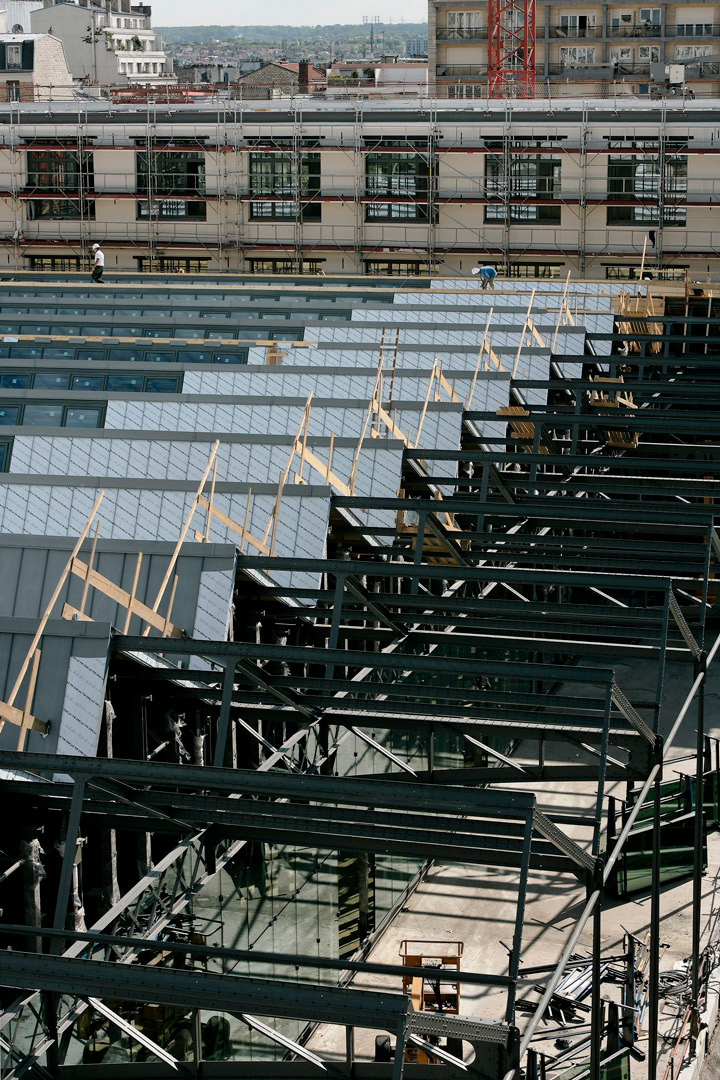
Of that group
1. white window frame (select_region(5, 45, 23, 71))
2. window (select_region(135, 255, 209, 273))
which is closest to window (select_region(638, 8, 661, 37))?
white window frame (select_region(5, 45, 23, 71))

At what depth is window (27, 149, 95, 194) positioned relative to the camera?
78.2m

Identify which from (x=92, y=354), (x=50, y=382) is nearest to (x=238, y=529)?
(x=50, y=382)

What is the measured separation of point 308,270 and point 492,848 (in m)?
64.3

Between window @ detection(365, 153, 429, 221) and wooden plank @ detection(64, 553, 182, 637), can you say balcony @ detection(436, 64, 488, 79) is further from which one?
wooden plank @ detection(64, 553, 182, 637)

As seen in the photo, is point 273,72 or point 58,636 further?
point 273,72

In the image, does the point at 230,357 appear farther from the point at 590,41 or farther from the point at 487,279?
the point at 590,41

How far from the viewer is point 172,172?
255 ft

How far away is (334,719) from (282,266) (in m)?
60.8

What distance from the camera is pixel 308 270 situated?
76688 mm

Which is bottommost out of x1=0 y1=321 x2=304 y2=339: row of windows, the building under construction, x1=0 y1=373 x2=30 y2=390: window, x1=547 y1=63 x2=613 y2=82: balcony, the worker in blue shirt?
the building under construction

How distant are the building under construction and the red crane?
251 ft

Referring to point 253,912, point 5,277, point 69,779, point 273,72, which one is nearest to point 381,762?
point 253,912

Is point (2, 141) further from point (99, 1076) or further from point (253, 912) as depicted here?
point (99, 1076)

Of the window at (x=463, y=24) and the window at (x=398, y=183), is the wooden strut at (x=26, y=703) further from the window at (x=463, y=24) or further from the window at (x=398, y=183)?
the window at (x=463, y=24)
